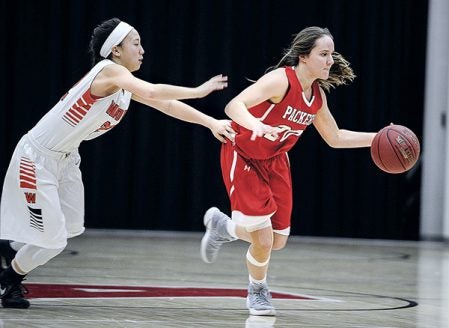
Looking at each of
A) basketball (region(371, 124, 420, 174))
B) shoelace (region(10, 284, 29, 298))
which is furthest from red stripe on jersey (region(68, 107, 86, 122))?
basketball (region(371, 124, 420, 174))

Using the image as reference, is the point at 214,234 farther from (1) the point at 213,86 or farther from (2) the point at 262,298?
(1) the point at 213,86

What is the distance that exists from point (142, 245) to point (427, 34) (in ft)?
14.9

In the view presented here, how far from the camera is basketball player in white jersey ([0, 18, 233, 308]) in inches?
210

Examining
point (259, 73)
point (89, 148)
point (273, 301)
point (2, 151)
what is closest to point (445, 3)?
point (259, 73)

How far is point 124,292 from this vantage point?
6531 millimetres

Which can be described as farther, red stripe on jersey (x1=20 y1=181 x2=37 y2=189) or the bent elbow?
red stripe on jersey (x1=20 y1=181 x2=37 y2=189)

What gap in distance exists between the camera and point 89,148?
12.4 meters

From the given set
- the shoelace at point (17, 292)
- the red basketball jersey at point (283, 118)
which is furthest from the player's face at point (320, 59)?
the shoelace at point (17, 292)

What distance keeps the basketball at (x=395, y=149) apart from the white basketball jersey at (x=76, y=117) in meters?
1.52

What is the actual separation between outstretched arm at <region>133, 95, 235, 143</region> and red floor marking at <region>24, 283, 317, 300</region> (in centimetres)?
144

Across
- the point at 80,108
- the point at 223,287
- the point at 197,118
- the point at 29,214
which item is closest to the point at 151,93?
the point at 197,118

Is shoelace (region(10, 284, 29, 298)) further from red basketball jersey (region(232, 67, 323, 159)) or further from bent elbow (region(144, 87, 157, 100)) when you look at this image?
red basketball jersey (region(232, 67, 323, 159))

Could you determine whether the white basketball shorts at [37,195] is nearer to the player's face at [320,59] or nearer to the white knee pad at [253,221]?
the white knee pad at [253,221]

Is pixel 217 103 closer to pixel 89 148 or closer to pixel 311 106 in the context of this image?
pixel 89 148
